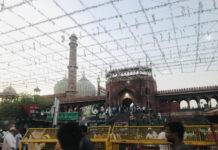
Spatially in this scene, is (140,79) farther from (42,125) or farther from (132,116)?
(42,125)

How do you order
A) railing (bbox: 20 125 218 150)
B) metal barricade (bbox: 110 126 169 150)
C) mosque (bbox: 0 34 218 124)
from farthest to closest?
mosque (bbox: 0 34 218 124), metal barricade (bbox: 110 126 169 150), railing (bbox: 20 125 218 150)

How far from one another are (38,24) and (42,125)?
396 inches

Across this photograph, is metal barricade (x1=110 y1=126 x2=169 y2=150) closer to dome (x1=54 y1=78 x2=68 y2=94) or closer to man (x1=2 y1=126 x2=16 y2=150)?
man (x1=2 y1=126 x2=16 y2=150)

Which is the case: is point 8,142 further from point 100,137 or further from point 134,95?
point 134,95

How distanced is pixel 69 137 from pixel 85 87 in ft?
150

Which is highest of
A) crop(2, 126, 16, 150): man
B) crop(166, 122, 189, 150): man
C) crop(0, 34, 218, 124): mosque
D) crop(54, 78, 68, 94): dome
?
crop(54, 78, 68, 94): dome

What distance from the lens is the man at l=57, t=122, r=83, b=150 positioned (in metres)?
2.39

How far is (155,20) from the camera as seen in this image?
71.9 feet

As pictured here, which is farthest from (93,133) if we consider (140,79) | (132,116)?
(140,79)

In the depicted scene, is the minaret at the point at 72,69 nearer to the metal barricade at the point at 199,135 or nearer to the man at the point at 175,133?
the metal barricade at the point at 199,135

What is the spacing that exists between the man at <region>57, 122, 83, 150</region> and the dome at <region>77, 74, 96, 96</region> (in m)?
45.3

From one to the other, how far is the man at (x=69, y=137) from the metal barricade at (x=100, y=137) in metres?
4.30

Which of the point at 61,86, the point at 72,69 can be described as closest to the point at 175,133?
the point at 72,69

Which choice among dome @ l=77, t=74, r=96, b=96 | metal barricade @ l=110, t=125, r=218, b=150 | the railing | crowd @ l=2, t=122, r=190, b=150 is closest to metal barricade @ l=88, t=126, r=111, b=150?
the railing
